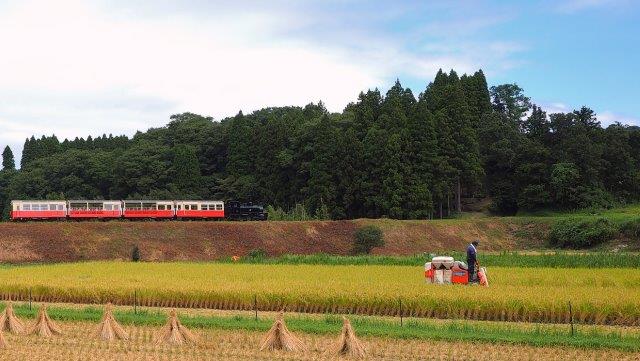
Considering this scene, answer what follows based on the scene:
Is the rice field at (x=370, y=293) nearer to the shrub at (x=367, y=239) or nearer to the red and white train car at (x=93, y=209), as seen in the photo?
the shrub at (x=367, y=239)

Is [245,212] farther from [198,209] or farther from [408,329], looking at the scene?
[408,329]

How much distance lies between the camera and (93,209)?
56.2 meters

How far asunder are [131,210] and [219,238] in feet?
34.0

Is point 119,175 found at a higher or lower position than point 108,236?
higher

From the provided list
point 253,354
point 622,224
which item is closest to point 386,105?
point 622,224

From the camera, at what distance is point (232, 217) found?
6244 centimetres

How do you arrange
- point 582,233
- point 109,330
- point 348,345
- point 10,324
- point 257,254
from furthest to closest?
1. point 582,233
2. point 257,254
3. point 10,324
4. point 109,330
5. point 348,345

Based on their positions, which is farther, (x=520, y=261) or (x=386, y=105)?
(x=386, y=105)

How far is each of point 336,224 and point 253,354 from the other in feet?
130

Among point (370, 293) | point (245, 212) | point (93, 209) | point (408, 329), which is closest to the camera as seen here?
point (408, 329)

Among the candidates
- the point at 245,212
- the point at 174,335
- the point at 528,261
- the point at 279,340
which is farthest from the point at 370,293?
the point at 245,212

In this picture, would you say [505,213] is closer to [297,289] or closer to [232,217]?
[232,217]

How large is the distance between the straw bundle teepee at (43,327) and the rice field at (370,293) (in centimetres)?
490

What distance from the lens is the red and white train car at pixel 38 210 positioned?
53281 mm
